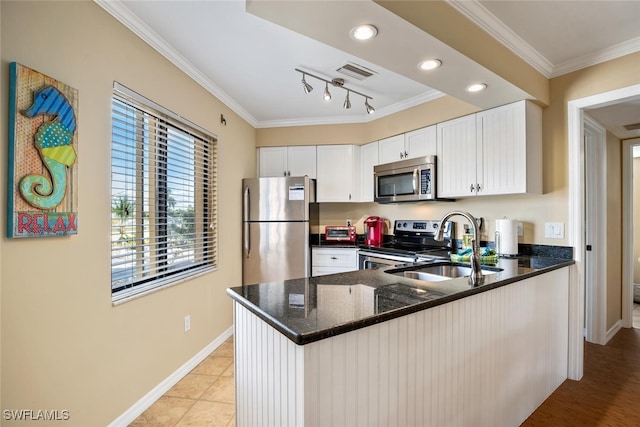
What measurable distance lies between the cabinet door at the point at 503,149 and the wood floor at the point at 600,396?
4.66ft

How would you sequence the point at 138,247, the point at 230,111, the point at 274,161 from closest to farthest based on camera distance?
the point at 138,247
the point at 230,111
the point at 274,161

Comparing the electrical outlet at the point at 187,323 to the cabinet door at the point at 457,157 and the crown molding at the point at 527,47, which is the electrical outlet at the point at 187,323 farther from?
the crown molding at the point at 527,47

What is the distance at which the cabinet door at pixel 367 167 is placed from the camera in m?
3.65

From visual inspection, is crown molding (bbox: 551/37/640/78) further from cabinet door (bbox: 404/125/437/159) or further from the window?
the window

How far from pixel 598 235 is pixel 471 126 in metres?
1.66

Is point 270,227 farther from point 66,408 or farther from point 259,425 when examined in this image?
point 259,425

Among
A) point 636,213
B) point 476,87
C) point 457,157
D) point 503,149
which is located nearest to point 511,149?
point 503,149

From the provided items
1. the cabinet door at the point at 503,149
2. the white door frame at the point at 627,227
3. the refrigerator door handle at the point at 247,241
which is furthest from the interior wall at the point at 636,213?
the refrigerator door handle at the point at 247,241

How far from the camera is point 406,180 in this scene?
3188mm

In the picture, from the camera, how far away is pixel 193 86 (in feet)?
8.42

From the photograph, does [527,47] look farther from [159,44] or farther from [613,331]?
[613,331]

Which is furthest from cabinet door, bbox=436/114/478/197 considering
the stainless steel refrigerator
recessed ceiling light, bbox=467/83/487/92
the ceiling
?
the stainless steel refrigerator

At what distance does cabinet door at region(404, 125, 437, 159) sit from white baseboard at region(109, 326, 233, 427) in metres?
2.67

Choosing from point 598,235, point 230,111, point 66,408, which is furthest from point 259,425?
point 598,235
